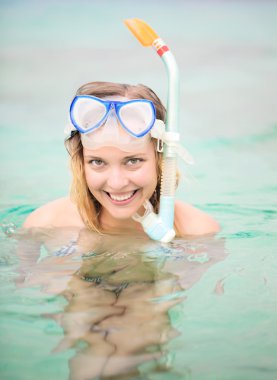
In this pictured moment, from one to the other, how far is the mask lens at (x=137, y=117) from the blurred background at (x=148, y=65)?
282 centimetres

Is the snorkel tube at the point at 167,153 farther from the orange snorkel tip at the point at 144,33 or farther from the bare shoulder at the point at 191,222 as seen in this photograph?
the bare shoulder at the point at 191,222

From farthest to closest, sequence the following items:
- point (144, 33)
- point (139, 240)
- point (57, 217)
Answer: point (57, 217) → point (139, 240) → point (144, 33)

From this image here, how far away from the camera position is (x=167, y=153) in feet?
7.59

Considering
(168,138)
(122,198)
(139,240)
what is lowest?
(139,240)

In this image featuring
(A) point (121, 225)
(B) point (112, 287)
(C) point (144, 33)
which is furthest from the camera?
(A) point (121, 225)

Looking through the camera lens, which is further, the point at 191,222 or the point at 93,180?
the point at 191,222

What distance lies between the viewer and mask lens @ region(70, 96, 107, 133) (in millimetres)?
2227

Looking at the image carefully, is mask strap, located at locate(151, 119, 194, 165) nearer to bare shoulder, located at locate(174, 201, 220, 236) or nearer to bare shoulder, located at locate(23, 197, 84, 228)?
bare shoulder, located at locate(174, 201, 220, 236)

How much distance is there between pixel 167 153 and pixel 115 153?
0.23 m

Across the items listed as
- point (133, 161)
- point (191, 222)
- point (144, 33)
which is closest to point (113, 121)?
point (133, 161)

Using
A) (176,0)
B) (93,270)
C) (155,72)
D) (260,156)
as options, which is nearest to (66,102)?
(155,72)

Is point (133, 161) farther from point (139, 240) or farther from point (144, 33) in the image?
point (144, 33)

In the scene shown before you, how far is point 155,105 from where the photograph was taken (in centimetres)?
245

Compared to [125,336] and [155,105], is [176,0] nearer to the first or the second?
[155,105]
